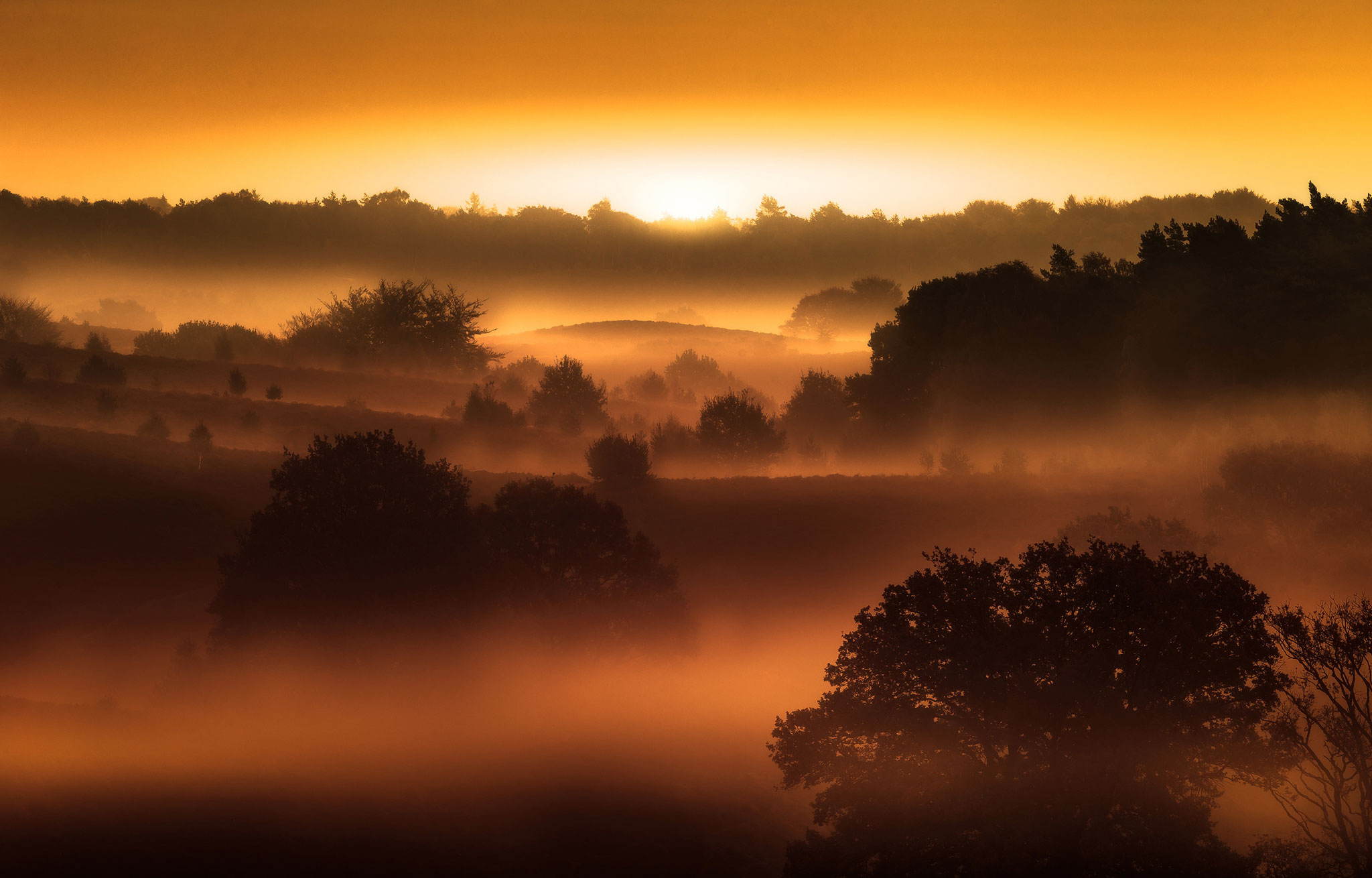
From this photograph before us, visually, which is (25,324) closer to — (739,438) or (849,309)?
(739,438)

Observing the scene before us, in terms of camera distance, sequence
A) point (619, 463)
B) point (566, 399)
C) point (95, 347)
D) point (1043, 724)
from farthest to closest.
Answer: point (95, 347) < point (566, 399) < point (619, 463) < point (1043, 724)

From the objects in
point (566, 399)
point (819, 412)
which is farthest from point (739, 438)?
point (566, 399)

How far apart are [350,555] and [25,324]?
293ft

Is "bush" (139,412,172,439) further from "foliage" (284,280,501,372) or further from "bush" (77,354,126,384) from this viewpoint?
"foliage" (284,280,501,372)

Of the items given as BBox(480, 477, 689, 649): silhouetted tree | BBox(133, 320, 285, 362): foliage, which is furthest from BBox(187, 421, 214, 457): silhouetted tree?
BBox(133, 320, 285, 362): foliage

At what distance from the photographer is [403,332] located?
11238 cm

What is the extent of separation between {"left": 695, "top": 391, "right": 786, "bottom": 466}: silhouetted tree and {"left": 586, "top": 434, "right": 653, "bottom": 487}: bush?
1127 centimetres

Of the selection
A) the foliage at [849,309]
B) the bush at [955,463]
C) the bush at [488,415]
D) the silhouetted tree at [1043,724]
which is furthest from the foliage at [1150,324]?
the foliage at [849,309]

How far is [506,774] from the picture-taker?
34219mm

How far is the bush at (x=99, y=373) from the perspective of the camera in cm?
8281

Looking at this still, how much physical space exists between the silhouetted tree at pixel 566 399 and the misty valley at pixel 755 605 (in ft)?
1.33

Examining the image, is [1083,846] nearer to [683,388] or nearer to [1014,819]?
[1014,819]

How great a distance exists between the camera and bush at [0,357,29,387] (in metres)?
76.8

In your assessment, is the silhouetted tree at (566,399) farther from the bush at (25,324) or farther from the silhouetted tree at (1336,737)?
the silhouetted tree at (1336,737)
